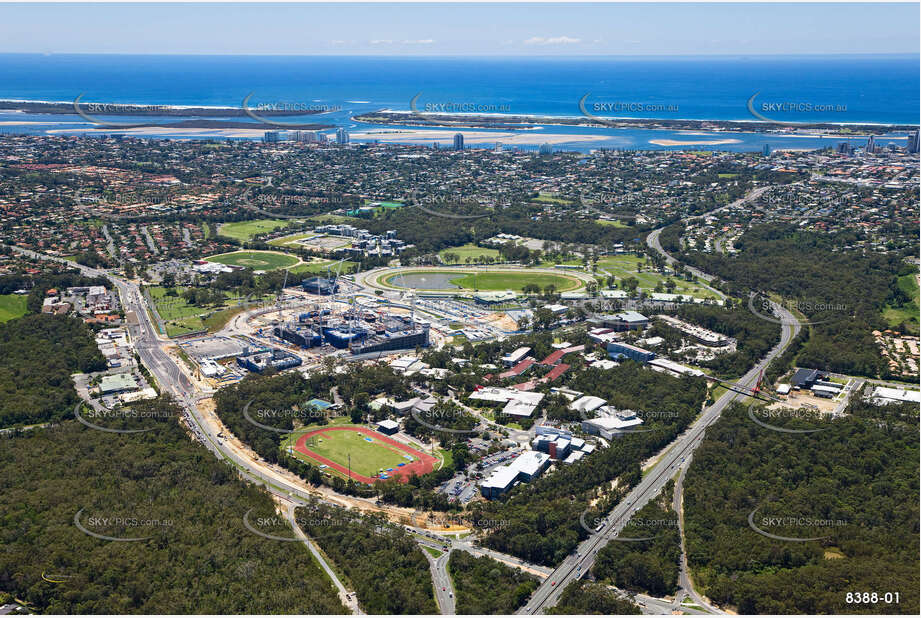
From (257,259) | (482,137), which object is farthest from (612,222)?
(482,137)

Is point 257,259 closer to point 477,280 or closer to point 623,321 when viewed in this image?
point 477,280

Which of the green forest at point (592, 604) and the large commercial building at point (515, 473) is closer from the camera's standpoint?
the green forest at point (592, 604)

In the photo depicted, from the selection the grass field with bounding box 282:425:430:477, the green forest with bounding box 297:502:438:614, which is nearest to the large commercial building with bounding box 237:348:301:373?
the grass field with bounding box 282:425:430:477

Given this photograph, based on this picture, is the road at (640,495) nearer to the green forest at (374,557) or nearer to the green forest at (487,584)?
the green forest at (487,584)

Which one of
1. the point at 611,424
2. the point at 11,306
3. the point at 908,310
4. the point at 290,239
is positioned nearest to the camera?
the point at 611,424

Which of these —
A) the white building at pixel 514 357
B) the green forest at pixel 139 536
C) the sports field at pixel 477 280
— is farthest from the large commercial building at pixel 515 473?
the sports field at pixel 477 280

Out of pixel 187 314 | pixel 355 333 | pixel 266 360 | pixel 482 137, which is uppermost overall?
pixel 482 137
